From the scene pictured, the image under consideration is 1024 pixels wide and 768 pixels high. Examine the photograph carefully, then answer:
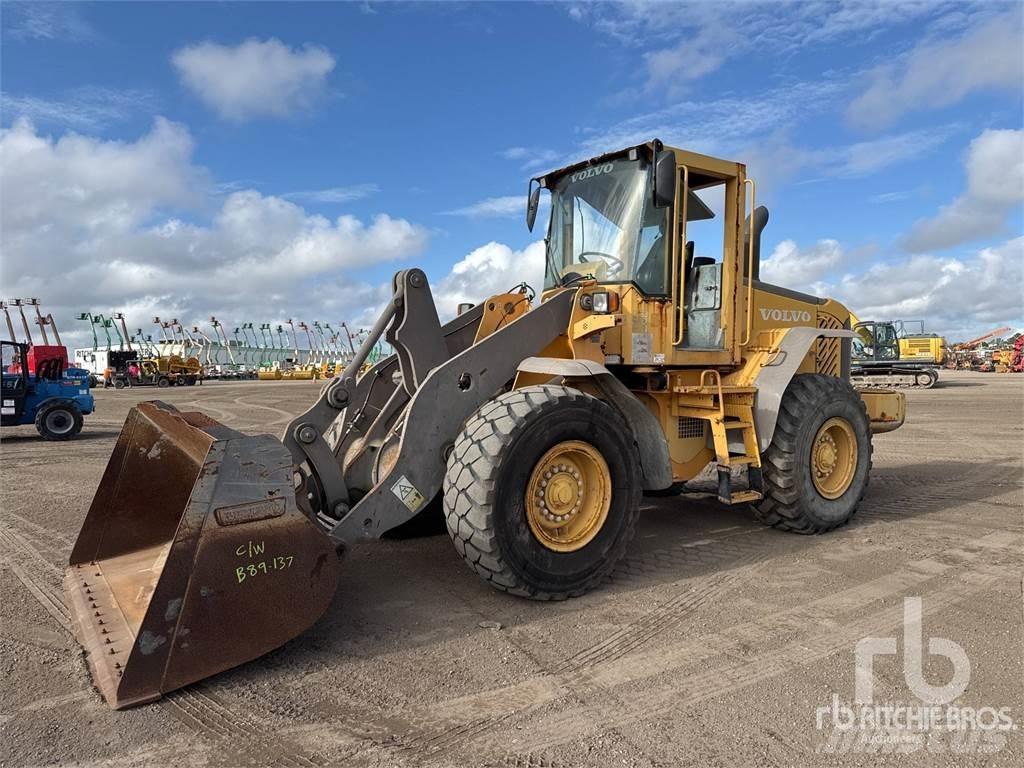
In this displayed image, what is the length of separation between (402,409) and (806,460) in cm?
325

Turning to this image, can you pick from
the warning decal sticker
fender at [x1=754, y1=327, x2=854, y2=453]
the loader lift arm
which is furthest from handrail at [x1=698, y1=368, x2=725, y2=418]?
the warning decal sticker

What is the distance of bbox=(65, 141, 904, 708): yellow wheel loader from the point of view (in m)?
3.18

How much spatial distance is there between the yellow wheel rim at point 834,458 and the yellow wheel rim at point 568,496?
8.00ft

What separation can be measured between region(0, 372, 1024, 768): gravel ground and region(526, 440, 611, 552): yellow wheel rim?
0.39 meters

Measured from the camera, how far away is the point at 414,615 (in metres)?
3.97

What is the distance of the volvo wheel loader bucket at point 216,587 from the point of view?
9.61 feet

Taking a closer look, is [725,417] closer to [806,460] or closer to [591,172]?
[806,460]

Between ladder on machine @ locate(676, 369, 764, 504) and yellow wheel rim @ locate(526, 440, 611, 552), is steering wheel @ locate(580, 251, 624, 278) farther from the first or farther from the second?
yellow wheel rim @ locate(526, 440, 611, 552)

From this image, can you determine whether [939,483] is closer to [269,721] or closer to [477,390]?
[477,390]

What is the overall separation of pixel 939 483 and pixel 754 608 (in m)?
5.50

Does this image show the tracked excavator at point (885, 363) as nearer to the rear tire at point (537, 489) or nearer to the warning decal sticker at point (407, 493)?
the rear tire at point (537, 489)

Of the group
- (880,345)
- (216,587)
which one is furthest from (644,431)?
(880,345)

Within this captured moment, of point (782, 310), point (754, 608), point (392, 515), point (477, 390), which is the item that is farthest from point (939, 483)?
point (392, 515)

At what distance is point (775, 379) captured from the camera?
552cm
